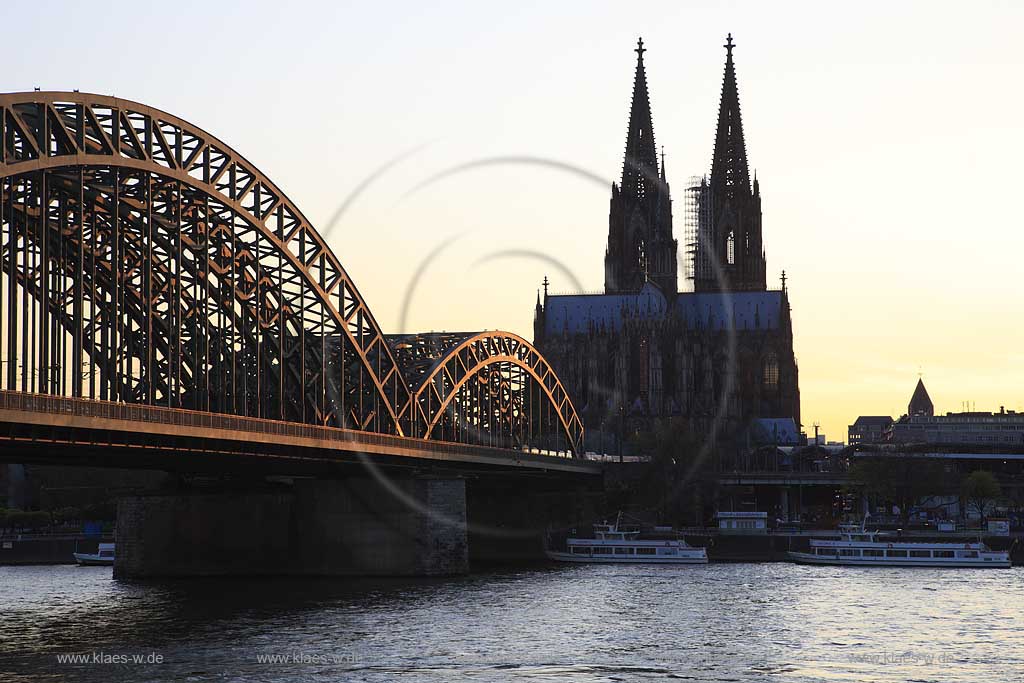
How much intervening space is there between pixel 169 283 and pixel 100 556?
50.7m

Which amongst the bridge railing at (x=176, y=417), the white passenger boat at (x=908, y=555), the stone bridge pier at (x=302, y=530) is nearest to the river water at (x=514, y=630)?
the stone bridge pier at (x=302, y=530)

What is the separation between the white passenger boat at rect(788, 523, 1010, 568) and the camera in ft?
403

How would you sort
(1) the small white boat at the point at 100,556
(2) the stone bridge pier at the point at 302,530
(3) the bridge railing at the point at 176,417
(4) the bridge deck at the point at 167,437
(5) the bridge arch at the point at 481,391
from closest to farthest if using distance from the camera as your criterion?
(3) the bridge railing at the point at 176,417
(4) the bridge deck at the point at 167,437
(2) the stone bridge pier at the point at 302,530
(5) the bridge arch at the point at 481,391
(1) the small white boat at the point at 100,556

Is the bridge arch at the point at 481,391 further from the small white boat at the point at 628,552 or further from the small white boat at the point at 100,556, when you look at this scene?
the small white boat at the point at 100,556

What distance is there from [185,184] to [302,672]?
106 feet

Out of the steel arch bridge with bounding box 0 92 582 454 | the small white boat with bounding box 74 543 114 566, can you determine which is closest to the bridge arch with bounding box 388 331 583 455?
the steel arch bridge with bounding box 0 92 582 454

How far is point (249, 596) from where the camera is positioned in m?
87.8

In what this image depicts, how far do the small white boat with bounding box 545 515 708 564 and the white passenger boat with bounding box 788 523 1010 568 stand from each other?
9.00m

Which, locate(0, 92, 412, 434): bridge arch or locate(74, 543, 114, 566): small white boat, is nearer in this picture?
locate(0, 92, 412, 434): bridge arch

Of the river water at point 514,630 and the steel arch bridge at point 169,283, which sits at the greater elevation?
the steel arch bridge at point 169,283

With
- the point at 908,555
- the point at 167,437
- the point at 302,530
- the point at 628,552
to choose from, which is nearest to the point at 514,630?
the point at 167,437

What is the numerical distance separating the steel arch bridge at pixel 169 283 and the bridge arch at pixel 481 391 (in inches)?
21.4

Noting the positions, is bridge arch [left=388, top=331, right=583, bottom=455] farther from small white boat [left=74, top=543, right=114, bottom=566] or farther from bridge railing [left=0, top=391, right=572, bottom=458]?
small white boat [left=74, top=543, right=114, bottom=566]

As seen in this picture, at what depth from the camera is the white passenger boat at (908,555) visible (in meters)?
123
